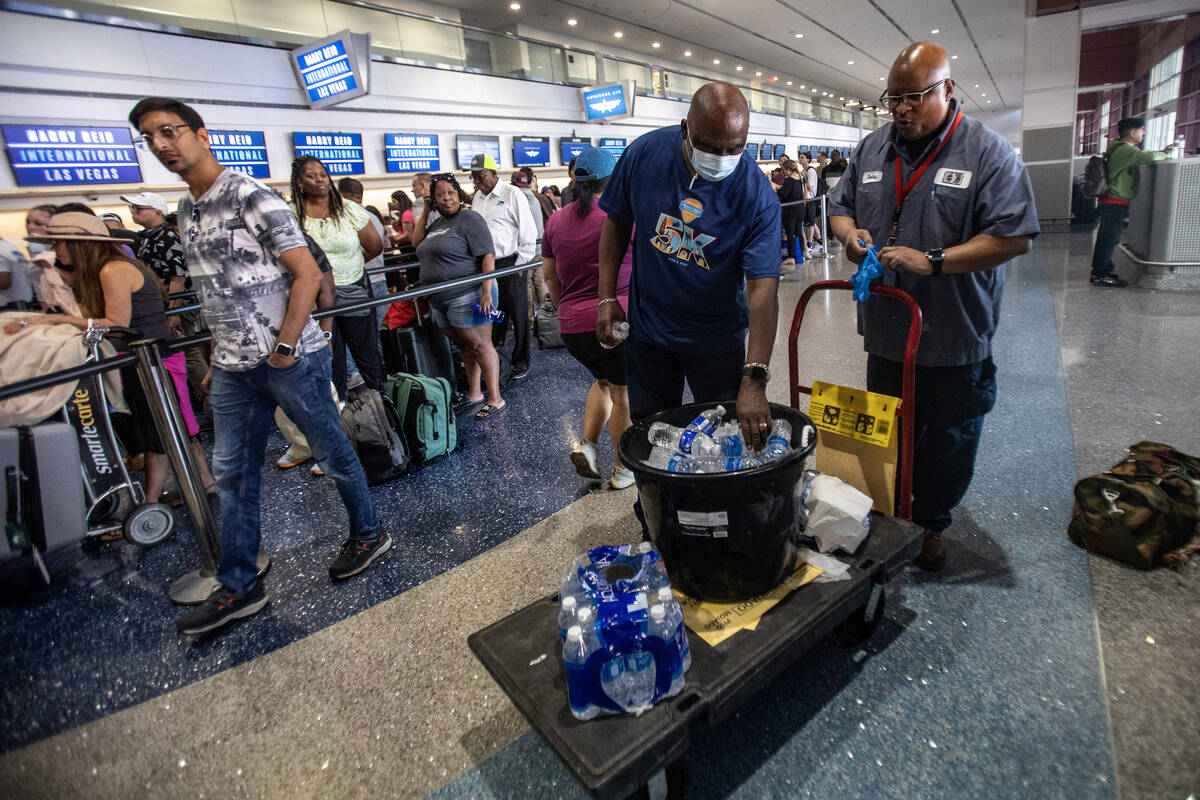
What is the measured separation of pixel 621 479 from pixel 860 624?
145 cm

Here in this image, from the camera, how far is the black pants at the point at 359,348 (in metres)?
3.92

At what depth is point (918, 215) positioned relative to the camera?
6.41ft

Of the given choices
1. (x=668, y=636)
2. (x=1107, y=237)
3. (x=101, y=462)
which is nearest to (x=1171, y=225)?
(x=1107, y=237)

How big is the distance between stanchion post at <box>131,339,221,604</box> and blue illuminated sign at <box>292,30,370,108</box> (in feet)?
25.5

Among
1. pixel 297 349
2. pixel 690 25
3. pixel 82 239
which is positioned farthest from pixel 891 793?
pixel 690 25

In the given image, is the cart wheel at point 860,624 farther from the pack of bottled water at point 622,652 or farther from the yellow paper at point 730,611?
the pack of bottled water at point 622,652

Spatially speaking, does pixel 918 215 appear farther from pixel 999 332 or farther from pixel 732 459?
pixel 999 332

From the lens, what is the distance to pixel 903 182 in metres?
2.01

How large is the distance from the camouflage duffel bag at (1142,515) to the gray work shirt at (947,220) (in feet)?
2.32

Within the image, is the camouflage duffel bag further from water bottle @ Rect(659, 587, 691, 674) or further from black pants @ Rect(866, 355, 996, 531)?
water bottle @ Rect(659, 587, 691, 674)

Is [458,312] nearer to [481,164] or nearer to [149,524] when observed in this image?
[481,164]

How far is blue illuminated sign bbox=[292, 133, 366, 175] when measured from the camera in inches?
362

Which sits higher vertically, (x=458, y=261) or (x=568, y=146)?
(x=568, y=146)

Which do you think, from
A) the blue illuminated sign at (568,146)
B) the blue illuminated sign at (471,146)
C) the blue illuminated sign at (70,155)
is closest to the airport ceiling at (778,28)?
the blue illuminated sign at (568,146)
